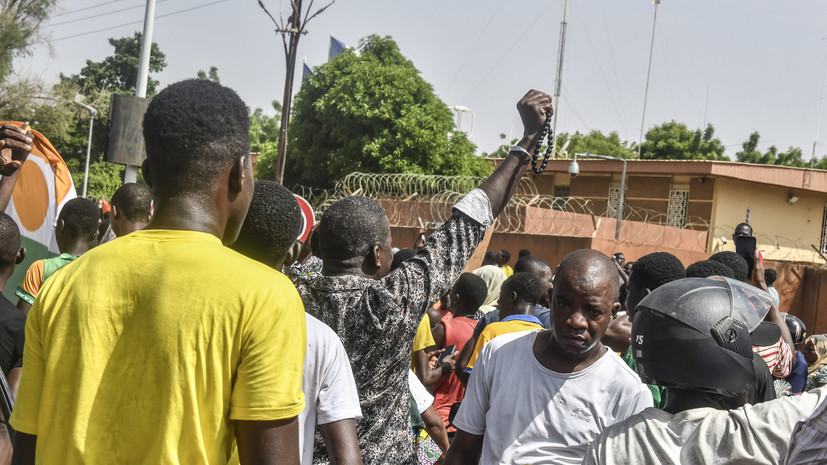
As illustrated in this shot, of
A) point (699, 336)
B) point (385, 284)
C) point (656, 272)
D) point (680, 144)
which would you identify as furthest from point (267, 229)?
point (680, 144)

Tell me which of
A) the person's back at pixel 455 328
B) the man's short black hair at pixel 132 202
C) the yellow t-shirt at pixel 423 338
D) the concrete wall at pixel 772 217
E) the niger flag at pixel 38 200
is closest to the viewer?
the man's short black hair at pixel 132 202

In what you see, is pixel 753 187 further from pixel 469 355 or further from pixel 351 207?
pixel 351 207

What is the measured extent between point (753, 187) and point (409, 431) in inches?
1092

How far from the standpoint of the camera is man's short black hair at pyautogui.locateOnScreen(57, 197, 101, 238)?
5.00 m

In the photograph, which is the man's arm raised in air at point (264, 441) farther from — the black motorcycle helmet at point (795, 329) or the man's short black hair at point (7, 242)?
the black motorcycle helmet at point (795, 329)

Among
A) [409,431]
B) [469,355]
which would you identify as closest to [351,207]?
[409,431]

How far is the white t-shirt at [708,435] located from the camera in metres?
1.81

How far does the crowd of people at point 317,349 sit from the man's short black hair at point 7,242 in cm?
60

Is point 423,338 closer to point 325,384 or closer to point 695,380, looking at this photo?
point 325,384

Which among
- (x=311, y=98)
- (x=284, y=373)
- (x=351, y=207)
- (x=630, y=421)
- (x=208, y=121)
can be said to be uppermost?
(x=311, y=98)

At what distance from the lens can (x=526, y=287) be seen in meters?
5.39

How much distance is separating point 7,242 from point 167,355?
259 cm

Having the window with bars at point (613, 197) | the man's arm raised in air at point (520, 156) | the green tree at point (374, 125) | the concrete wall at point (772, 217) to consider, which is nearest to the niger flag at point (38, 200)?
the man's arm raised in air at point (520, 156)

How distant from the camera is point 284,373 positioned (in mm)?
1640
